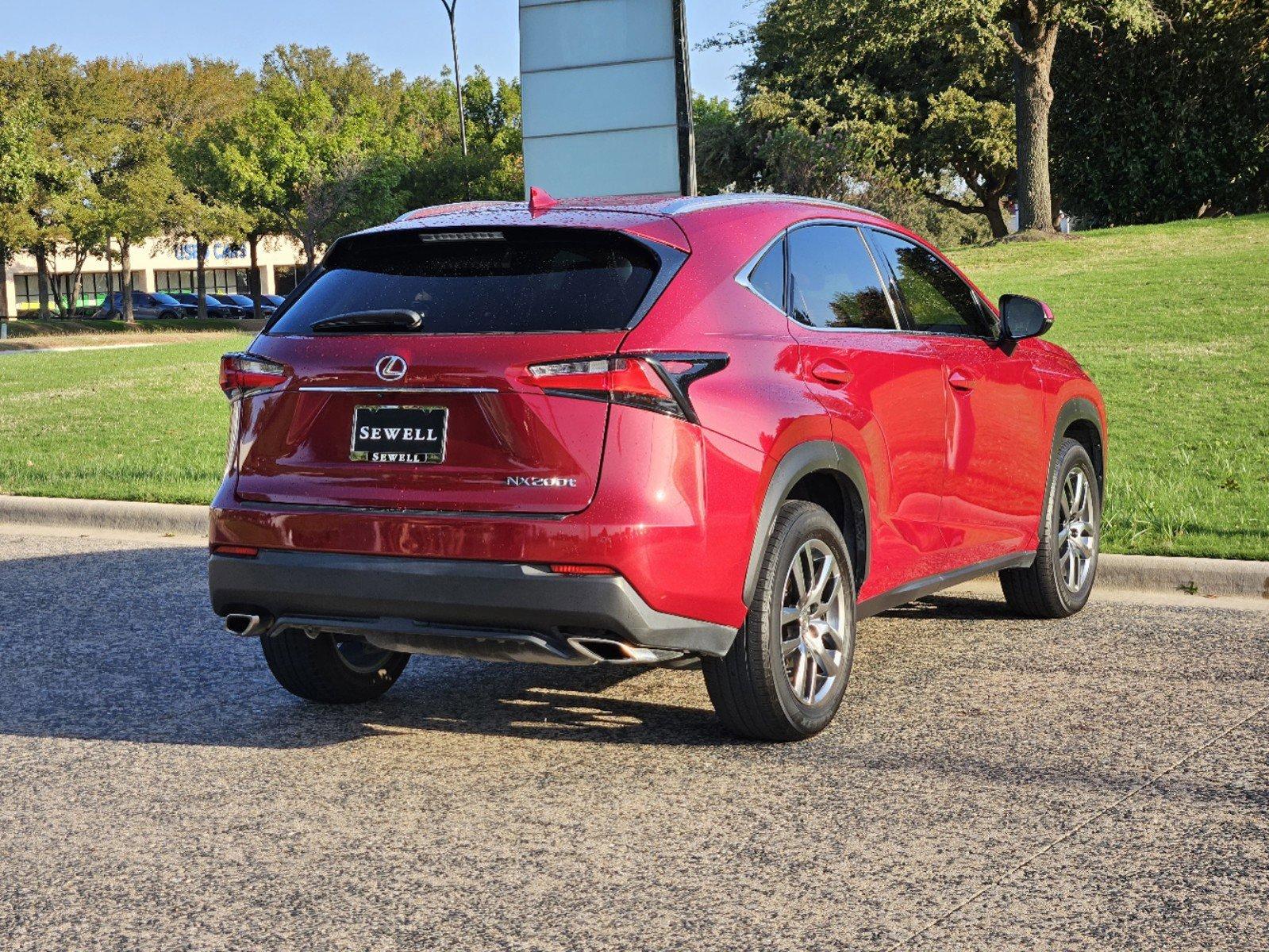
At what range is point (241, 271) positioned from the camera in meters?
110

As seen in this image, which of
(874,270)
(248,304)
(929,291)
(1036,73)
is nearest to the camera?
(874,270)

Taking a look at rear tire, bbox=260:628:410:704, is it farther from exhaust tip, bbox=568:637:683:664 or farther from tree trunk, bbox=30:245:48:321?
tree trunk, bbox=30:245:48:321

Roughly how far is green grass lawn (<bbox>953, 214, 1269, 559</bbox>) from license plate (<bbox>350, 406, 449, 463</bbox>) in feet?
16.1

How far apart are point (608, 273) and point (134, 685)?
2775 mm

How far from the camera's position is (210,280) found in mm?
111938

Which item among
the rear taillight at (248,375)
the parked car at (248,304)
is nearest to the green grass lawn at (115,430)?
the rear taillight at (248,375)

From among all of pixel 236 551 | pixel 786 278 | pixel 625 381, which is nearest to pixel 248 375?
pixel 236 551

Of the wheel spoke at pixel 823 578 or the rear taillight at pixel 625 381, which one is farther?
the wheel spoke at pixel 823 578

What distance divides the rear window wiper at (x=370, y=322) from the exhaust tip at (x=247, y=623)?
938mm

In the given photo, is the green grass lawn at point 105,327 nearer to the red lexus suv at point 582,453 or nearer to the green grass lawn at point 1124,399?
the green grass lawn at point 1124,399

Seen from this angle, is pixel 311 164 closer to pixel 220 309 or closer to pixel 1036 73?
pixel 220 309

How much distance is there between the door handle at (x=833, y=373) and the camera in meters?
5.16

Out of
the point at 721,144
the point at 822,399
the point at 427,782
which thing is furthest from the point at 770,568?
the point at 721,144

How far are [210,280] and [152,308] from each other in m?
40.0
